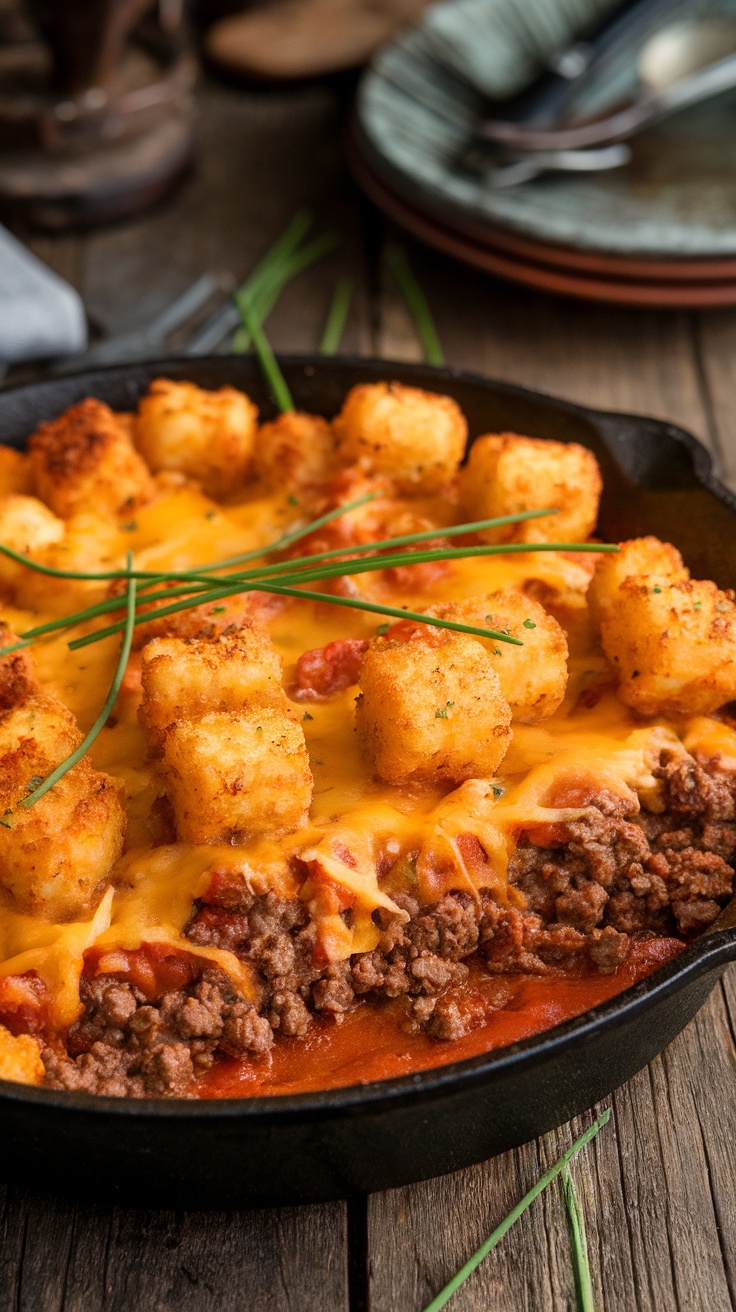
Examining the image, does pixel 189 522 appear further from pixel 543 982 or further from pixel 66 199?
pixel 66 199


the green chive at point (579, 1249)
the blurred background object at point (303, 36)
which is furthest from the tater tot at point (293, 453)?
the blurred background object at point (303, 36)

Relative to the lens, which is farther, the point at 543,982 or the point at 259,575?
the point at 259,575

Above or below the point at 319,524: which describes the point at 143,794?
below

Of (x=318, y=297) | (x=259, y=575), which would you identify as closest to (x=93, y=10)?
(x=318, y=297)

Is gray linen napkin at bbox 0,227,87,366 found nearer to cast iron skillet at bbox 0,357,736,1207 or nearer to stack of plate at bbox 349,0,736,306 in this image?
stack of plate at bbox 349,0,736,306

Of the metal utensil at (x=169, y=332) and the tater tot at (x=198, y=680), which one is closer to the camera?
the tater tot at (x=198, y=680)

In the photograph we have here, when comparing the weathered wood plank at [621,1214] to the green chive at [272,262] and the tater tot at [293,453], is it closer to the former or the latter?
the tater tot at [293,453]

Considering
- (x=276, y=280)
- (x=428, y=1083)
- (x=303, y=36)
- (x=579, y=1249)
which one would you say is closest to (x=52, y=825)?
(x=428, y=1083)
